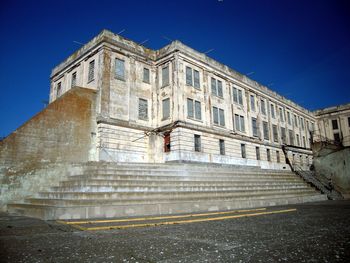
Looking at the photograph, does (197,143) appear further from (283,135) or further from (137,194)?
(283,135)

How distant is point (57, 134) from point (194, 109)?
12.9 metres

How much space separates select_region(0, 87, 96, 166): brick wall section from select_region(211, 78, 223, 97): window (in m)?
13.0

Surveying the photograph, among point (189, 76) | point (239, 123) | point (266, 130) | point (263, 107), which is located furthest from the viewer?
A: point (263, 107)

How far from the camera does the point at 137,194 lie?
863 cm

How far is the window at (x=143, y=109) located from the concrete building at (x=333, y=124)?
36.9m

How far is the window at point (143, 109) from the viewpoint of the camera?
22000 mm

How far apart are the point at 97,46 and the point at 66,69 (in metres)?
5.61

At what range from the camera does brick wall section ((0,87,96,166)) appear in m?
11.9

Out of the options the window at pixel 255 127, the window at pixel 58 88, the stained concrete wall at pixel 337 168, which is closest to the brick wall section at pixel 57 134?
the window at pixel 58 88

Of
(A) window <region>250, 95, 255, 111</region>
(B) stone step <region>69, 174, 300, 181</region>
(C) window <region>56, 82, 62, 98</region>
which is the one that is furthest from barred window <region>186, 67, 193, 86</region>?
(C) window <region>56, 82, 62, 98</region>

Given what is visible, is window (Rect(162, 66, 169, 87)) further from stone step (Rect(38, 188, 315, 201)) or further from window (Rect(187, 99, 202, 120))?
stone step (Rect(38, 188, 315, 201))

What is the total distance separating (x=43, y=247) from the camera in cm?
318

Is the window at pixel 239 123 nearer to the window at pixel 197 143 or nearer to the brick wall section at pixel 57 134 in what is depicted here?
the window at pixel 197 143

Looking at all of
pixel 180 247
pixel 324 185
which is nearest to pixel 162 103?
pixel 324 185
